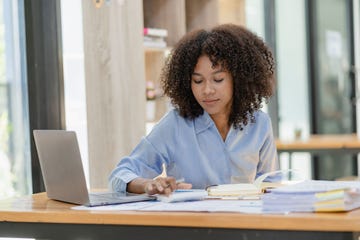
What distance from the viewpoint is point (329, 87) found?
8.99 m

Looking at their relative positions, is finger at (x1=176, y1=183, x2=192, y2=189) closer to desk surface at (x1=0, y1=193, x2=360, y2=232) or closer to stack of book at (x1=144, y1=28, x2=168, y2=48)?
desk surface at (x1=0, y1=193, x2=360, y2=232)

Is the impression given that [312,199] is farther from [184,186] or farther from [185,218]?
[184,186]

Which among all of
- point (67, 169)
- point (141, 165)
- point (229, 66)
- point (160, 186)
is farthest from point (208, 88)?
point (67, 169)

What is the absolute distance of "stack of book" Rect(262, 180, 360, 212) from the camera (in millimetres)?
2021

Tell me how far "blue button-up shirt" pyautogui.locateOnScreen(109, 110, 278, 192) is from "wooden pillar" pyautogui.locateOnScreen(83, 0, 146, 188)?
1252mm

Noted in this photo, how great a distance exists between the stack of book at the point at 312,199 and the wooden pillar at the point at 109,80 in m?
2.18

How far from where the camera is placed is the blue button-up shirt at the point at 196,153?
2.90 m

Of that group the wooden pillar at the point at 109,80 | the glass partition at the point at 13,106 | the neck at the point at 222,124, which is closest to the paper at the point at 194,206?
the neck at the point at 222,124

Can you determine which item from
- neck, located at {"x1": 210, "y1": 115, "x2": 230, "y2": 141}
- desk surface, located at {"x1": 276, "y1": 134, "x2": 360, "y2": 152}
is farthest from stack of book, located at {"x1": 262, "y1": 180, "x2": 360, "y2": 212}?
desk surface, located at {"x1": 276, "y1": 134, "x2": 360, "y2": 152}

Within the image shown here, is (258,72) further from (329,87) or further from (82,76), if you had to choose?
(329,87)

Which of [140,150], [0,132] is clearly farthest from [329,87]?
[140,150]

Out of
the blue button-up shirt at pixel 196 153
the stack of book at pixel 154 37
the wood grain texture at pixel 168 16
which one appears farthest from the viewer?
the wood grain texture at pixel 168 16

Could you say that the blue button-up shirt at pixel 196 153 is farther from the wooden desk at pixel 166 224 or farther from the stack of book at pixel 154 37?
the stack of book at pixel 154 37

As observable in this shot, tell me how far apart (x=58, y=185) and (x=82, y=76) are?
175cm
